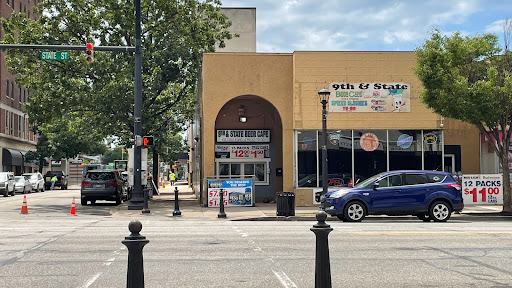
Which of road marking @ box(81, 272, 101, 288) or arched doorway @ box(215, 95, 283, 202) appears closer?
road marking @ box(81, 272, 101, 288)

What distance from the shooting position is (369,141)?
25297mm

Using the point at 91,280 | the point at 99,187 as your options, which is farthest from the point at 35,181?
the point at 91,280

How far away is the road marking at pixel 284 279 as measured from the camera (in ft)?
24.7

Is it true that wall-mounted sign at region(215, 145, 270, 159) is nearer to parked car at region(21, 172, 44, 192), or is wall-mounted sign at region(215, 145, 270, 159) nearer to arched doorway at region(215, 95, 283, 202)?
arched doorway at region(215, 95, 283, 202)

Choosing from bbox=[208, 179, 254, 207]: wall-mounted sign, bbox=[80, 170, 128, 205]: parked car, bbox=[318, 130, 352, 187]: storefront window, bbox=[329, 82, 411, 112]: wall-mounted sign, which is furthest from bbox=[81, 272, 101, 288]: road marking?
bbox=[80, 170, 128, 205]: parked car

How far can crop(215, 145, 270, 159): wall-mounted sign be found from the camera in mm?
29156

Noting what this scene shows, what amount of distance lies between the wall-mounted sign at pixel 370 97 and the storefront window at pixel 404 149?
1.11 metres

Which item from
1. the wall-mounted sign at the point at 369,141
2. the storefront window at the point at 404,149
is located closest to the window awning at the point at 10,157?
the wall-mounted sign at the point at 369,141

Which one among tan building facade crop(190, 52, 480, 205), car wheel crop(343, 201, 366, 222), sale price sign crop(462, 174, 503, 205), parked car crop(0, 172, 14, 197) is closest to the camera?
car wheel crop(343, 201, 366, 222)

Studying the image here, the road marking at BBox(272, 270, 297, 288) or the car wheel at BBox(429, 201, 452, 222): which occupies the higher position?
the car wheel at BBox(429, 201, 452, 222)

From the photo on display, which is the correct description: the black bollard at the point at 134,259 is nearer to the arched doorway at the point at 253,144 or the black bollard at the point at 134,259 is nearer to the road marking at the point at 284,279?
the road marking at the point at 284,279

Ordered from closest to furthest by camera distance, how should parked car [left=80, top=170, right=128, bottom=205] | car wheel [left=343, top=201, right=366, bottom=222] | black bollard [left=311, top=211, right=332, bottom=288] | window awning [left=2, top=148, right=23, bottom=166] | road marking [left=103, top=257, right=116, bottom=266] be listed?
1. black bollard [left=311, top=211, right=332, bottom=288]
2. road marking [left=103, top=257, right=116, bottom=266]
3. car wheel [left=343, top=201, right=366, bottom=222]
4. parked car [left=80, top=170, right=128, bottom=205]
5. window awning [left=2, top=148, right=23, bottom=166]

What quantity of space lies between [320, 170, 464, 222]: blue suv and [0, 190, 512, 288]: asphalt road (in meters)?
2.95

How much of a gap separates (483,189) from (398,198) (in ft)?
24.0
